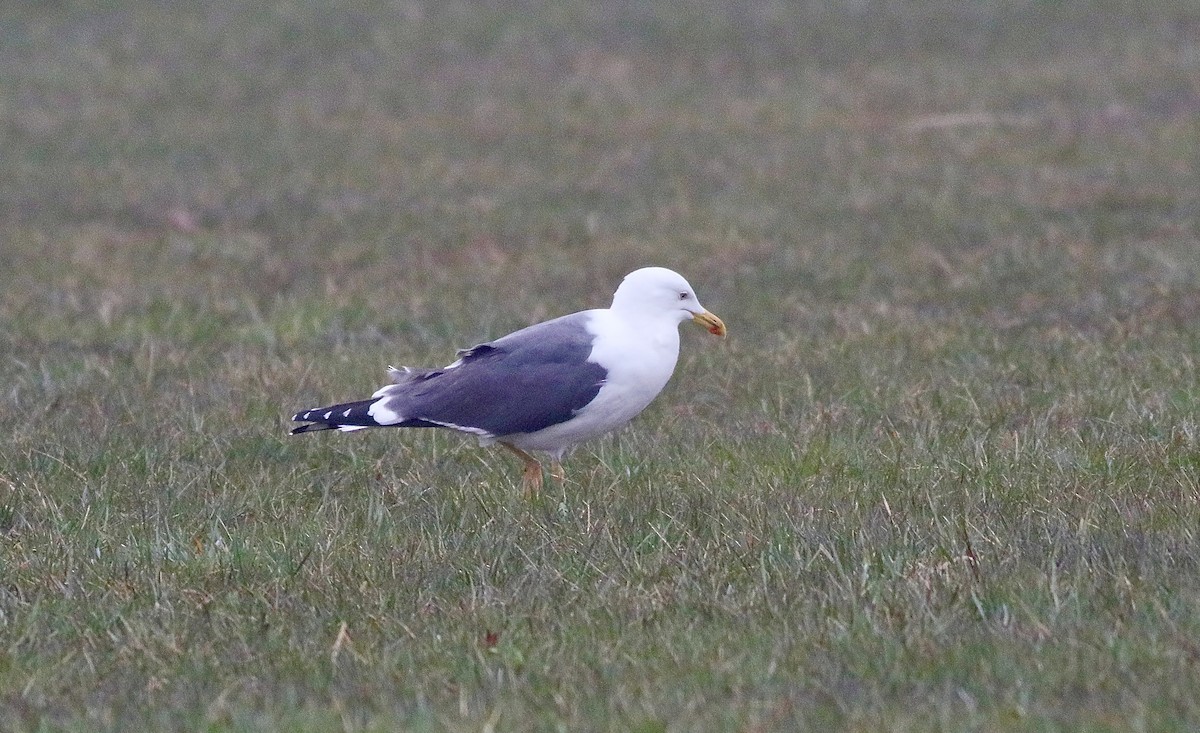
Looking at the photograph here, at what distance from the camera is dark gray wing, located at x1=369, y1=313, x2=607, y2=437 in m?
5.68

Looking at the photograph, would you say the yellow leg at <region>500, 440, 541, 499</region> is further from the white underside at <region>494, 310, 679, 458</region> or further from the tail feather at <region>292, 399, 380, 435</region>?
the tail feather at <region>292, 399, 380, 435</region>

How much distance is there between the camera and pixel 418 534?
511 centimetres

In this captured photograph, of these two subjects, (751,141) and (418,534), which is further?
(751,141)

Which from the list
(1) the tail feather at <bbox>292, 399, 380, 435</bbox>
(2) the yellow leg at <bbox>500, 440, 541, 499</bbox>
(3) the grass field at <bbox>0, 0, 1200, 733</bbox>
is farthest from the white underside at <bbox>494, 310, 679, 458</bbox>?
(1) the tail feather at <bbox>292, 399, 380, 435</bbox>

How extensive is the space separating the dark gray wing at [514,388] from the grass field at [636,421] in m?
0.23

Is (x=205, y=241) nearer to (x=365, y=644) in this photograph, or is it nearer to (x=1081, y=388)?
(x=1081, y=388)

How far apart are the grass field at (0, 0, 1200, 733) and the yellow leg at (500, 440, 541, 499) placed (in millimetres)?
75

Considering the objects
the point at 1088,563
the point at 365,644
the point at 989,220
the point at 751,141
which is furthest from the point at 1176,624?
the point at 751,141

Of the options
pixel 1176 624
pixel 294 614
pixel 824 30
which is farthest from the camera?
pixel 824 30

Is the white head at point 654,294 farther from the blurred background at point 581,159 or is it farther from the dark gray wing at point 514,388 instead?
the blurred background at point 581,159

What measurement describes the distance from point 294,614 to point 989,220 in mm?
7176

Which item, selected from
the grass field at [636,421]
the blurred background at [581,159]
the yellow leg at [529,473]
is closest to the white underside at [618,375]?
the yellow leg at [529,473]

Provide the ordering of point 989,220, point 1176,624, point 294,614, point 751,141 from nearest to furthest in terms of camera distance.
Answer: point 1176,624
point 294,614
point 989,220
point 751,141

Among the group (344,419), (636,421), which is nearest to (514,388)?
(344,419)
